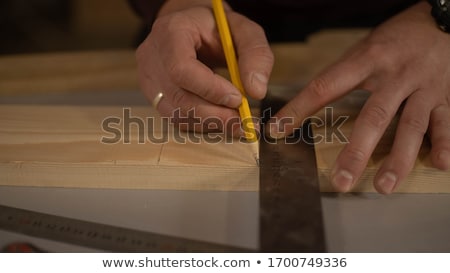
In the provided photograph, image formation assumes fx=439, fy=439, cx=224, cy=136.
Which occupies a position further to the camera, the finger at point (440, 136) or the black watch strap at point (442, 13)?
the black watch strap at point (442, 13)

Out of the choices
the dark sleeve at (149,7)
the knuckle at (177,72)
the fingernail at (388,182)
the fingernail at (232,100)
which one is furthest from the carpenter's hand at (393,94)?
the dark sleeve at (149,7)

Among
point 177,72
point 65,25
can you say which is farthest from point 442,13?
point 65,25

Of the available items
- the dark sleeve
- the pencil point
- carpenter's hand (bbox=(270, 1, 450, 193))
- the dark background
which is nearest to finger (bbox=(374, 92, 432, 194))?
carpenter's hand (bbox=(270, 1, 450, 193))

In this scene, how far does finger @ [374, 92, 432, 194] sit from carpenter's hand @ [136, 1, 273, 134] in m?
0.27

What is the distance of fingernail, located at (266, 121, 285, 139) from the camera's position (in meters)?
0.90

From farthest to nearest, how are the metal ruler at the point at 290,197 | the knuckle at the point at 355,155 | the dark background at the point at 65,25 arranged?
1. the dark background at the point at 65,25
2. the knuckle at the point at 355,155
3. the metal ruler at the point at 290,197

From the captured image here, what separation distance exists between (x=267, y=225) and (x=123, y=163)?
0.30 m

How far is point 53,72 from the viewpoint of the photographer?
4.00 ft

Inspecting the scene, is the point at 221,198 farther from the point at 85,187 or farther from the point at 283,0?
the point at 283,0

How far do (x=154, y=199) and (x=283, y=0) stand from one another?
30.8 inches

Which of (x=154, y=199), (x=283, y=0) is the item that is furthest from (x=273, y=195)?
(x=283, y=0)

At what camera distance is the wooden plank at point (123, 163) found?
2.76ft

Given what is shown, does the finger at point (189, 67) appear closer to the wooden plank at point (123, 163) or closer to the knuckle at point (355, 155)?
the wooden plank at point (123, 163)

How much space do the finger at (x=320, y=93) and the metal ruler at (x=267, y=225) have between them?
77 mm
